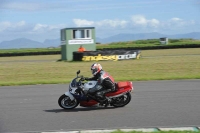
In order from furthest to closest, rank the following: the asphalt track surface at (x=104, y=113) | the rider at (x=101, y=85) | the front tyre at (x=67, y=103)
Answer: the front tyre at (x=67, y=103)
the rider at (x=101, y=85)
the asphalt track surface at (x=104, y=113)

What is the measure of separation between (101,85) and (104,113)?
3.45 ft

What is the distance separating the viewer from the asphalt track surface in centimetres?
928

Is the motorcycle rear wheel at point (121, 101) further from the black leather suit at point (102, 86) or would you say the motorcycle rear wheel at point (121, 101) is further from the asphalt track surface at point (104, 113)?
the black leather suit at point (102, 86)

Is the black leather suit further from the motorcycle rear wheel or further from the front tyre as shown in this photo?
the front tyre

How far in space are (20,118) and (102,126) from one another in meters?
2.48

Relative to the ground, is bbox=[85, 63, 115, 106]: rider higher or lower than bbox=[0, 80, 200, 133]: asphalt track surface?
higher

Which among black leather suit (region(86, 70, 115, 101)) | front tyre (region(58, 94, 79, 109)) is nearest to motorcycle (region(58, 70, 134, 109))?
front tyre (region(58, 94, 79, 109))

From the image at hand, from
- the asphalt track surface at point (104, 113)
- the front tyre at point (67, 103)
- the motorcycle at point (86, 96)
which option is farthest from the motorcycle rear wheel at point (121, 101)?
the front tyre at point (67, 103)

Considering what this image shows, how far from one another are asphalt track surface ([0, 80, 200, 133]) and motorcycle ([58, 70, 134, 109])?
0.62ft

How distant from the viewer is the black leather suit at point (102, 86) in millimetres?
11727

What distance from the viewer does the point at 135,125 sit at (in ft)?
29.9

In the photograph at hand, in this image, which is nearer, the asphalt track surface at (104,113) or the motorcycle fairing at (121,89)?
the asphalt track surface at (104,113)

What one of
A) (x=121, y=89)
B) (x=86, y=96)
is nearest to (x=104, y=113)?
(x=86, y=96)

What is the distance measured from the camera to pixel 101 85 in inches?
464
